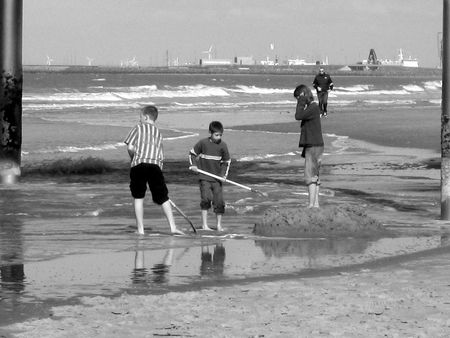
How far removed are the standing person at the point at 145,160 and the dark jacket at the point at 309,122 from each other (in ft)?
6.57

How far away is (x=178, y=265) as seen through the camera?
9031mm

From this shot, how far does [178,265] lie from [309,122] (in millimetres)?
3805

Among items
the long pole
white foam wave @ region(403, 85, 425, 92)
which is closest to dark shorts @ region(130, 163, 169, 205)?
the long pole

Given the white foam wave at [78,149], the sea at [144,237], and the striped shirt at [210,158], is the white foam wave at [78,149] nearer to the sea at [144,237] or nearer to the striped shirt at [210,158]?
the sea at [144,237]

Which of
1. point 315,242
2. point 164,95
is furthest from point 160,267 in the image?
point 164,95

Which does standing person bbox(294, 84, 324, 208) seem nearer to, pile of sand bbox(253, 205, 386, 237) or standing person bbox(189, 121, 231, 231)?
standing person bbox(189, 121, 231, 231)

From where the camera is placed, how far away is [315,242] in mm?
10422

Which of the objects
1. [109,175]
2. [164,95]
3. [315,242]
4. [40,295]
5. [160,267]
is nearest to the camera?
[40,295]

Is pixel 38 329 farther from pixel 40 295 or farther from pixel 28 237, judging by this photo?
pixel 28 237

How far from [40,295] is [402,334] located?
2584 millimetres

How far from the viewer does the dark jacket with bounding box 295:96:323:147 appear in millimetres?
12305

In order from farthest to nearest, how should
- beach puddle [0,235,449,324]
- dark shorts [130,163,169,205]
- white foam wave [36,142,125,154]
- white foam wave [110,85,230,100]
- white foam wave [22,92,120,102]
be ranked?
white foam wave [110,85,230,100], white foam wave [22,92,120,102], white foam wave [36,142,125,154], dark shorts [130,163,169,205], beach puddle [0,235,449,324]

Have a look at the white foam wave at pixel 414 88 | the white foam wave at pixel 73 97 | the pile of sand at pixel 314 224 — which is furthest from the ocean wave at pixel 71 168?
the white foam wave at pixel 414 88

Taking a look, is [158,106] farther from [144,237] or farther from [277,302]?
[277,302]
